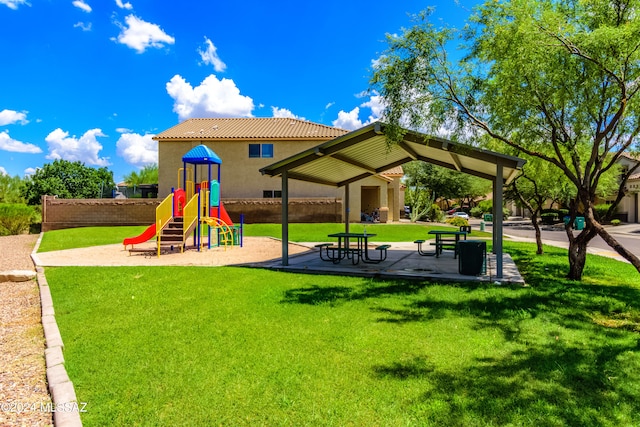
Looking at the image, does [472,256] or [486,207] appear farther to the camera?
[486,207]

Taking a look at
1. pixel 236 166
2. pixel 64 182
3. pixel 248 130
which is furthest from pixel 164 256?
pixel 64 182

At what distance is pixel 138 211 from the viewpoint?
26.8 meters

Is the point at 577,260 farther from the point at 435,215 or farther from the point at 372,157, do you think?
the point at 435,215

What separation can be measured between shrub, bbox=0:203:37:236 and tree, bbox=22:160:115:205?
79.6ft

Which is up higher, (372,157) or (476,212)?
(372,157)

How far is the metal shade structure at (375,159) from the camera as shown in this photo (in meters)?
8.70

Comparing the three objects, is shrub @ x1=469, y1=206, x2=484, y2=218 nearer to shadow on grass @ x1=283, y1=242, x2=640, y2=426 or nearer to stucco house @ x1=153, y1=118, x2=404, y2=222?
stucco house @ x1=153, y1=118, x2=404, y2=222

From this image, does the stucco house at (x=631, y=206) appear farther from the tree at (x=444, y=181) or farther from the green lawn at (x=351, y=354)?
the green lawn at (x=351, y=354)

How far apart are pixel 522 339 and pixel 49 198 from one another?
30.0 meters

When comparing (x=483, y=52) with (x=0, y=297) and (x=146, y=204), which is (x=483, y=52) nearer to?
(x=0, y=297)

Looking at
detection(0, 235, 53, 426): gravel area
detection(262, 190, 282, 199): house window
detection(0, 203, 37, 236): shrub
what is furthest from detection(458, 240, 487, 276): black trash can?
detection(0, 203, 37, 236): shrub

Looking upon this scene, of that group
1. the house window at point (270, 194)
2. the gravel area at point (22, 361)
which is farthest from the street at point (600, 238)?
the gravel area at point (22, 361)

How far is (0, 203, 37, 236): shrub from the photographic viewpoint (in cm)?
2344

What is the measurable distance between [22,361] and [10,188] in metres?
46.7
